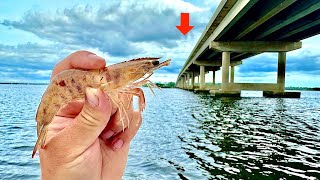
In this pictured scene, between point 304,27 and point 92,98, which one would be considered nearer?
point 92,98

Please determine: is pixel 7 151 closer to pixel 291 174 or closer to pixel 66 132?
pixel 291 174

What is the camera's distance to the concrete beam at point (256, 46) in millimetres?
37031

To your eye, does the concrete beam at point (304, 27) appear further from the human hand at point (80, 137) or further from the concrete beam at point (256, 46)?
the human hand at point (80, 137)

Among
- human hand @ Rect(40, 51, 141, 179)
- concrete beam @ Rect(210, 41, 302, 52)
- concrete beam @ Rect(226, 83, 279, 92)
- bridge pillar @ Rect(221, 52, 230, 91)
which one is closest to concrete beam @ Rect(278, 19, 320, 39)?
concrete beam @ Rect(210, 41, 302, 52)

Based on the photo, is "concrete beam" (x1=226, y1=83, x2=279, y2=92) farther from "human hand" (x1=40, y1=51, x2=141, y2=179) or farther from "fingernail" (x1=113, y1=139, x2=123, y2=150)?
"human hand" (x1=40, y1=51, x2=141, y2=179)

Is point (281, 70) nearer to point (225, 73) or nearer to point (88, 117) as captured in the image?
point (225, 73)

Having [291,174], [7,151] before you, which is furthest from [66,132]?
[7,151]

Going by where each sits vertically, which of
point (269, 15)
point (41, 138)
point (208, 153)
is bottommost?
point (208, 153)

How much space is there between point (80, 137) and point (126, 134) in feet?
1.90

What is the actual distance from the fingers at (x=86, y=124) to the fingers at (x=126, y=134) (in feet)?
1.56

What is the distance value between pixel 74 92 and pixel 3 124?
13.8 m

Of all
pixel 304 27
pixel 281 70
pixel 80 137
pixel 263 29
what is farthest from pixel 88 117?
pixel 281 70

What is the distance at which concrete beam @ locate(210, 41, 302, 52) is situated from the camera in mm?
37031

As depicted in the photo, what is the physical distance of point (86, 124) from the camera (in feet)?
4.92
